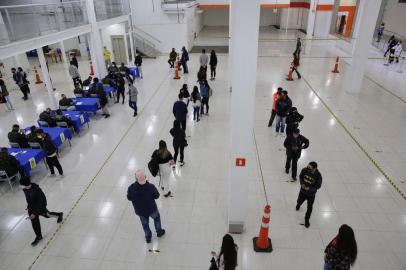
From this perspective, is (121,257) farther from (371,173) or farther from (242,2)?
(371,173)

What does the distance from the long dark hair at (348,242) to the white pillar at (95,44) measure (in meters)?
14.5

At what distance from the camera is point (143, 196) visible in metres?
4.93

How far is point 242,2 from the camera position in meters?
4.08

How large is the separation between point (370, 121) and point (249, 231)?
302 inches

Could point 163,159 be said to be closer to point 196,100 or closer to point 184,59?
point 196,100

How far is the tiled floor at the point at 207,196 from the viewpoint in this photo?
541 cm

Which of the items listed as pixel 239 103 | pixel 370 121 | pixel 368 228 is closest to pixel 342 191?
pixel 368 228

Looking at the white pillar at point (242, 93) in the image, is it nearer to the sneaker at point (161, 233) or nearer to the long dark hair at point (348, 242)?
the sneaker at point (161, 233)

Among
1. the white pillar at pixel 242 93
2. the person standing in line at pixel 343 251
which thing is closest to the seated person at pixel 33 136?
the white pillar at pixel 242 93

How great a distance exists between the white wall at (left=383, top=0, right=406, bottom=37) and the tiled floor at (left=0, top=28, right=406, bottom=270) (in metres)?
16.0

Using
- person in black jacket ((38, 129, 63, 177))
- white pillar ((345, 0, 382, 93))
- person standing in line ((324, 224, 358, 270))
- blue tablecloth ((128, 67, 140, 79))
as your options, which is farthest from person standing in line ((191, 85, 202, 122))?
white pillar ((345, 0, 382, 93))

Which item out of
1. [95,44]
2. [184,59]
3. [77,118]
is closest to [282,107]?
[77,118]

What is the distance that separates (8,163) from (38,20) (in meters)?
6.17

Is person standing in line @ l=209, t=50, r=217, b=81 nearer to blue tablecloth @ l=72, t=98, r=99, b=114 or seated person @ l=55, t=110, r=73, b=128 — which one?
blue tablecloth @ l=72, t=98, r=99, b=114
